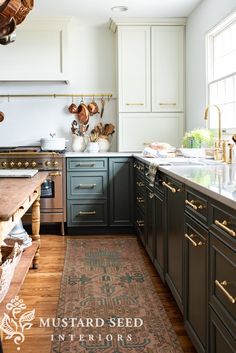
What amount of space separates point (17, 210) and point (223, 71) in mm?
2699

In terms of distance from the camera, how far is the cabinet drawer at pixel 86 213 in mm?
4734

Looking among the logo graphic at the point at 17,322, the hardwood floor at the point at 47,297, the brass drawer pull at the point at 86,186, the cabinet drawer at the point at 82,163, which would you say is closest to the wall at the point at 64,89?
the cabinet drawer at the point at 82,163

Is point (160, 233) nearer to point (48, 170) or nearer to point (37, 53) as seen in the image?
point (48, 170)

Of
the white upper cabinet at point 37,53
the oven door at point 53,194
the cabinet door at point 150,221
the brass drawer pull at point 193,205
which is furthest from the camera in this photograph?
the white upper cabinet at point 37,53

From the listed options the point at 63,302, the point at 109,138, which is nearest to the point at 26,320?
the point at 63,302

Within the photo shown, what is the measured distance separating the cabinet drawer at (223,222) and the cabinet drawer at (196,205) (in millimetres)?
108

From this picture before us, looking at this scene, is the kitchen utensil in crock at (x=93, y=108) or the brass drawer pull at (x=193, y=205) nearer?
the brass drawer pull at (x=193, y=205)

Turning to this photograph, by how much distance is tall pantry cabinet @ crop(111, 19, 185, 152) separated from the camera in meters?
4.97

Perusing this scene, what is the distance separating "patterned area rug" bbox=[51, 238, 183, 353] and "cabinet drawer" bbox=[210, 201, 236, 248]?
82 cm

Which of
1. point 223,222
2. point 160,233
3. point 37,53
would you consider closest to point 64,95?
point 37,53

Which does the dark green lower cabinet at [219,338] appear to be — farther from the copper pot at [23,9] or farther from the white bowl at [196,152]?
the white bowl at [196,152]

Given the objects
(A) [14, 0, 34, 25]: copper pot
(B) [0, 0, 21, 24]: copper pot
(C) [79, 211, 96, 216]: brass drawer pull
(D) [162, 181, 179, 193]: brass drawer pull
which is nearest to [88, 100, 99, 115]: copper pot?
(C) [79, 211, 96, 216]: brass drawer pull

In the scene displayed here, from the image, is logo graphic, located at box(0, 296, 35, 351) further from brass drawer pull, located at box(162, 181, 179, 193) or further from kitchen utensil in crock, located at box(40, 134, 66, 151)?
kitchen utensil in crock, located at box(40, 134, 66, 151)

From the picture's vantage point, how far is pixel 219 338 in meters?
1.62
